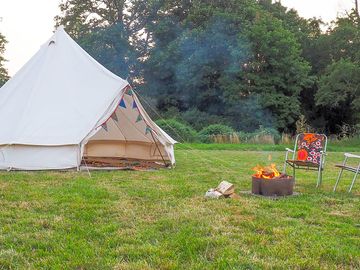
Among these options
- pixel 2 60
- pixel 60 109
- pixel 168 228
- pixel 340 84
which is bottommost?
pixel 168 228

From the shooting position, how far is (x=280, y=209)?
3980mm

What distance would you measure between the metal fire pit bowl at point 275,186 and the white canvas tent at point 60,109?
297 cm

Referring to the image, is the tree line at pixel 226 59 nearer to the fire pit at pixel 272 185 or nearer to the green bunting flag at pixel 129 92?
the green bunting flag at pixel 129 92

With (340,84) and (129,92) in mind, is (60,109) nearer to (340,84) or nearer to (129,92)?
(129,92)

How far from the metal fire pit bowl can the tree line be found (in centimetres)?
1564

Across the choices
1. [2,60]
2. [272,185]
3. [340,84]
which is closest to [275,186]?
[272,185]

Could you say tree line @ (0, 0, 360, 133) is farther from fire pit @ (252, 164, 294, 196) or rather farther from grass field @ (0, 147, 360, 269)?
grass field @ (0, 147, 360, 269)

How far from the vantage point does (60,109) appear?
7.03 m

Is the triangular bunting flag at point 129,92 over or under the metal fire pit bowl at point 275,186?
over

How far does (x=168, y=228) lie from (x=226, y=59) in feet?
64.9

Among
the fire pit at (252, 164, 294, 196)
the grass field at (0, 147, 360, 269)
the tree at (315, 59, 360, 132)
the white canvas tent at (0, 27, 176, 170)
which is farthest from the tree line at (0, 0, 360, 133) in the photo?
the grass field at (0, 147, 360, 269)

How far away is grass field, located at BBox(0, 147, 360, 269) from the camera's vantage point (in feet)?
8.34

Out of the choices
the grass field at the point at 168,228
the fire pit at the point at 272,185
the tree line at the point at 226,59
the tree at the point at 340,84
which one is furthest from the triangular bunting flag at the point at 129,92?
the tree line at the point at 226,59

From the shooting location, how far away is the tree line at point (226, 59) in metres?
21.5
